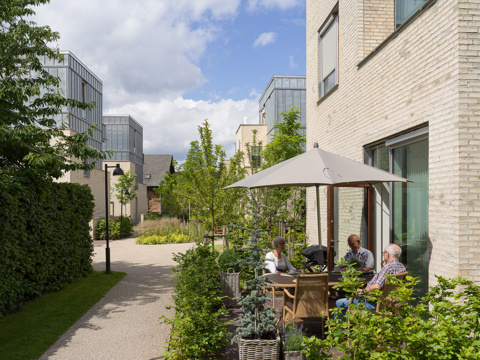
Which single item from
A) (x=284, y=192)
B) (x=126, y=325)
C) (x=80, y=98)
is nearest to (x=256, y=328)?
(x=126, y=325)

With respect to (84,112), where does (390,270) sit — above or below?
below

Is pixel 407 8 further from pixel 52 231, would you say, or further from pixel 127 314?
pixel 52 231

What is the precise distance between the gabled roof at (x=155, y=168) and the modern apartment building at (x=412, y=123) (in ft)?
128

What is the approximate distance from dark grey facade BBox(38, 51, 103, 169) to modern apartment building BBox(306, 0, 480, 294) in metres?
13.6

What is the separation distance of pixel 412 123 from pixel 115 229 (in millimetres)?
19743

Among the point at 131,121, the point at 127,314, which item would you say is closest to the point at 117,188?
the point at 131,121

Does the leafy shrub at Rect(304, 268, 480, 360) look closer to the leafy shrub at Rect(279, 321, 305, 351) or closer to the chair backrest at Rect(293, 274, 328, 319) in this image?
the leafy shrub at Rect(279, 321, 305, 351)

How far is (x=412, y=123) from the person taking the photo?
5969 mm

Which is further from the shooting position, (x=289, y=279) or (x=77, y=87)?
(x=77, y=87)

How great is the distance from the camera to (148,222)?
81.7 ft

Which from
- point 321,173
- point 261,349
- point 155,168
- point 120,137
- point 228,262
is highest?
point 120,137

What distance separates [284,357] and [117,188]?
88.4 feet

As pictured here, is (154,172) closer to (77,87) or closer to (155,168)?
(155,168)

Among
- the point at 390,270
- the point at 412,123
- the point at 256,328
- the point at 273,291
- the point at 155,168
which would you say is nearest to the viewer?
the point at 256,328
